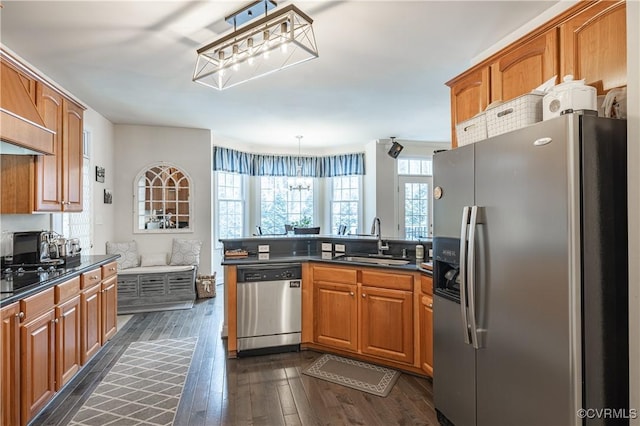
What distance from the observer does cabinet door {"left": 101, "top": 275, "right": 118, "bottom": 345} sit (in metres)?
3.23

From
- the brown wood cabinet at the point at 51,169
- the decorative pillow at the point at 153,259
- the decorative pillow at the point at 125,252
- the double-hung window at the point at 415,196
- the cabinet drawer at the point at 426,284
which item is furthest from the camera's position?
the double-hung window at the point at 415,196

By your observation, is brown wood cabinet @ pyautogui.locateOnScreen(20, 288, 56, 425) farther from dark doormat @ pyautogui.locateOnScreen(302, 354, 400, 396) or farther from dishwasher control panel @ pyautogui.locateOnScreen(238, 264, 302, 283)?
dark doormat @ pyautogui.locateOnScreen(302, 354, 400, 396)

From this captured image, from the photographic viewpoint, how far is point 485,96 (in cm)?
261

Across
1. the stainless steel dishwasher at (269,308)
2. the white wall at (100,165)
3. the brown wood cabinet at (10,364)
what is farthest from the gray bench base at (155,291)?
the brown wood cabinet at (10,364)

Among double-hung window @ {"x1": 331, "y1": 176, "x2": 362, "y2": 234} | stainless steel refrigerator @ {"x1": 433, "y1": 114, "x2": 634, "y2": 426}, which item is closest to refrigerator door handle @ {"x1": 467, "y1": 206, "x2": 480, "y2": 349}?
stainless steel refrigerator @ {"x1": 433, "y1": 114, "x2": 634, "y2": 426}

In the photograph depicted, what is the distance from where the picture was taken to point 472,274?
1.80m

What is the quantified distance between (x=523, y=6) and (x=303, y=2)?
4.76 ft

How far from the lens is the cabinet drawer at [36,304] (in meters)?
2.01

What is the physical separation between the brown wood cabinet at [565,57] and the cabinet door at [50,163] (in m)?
3.39

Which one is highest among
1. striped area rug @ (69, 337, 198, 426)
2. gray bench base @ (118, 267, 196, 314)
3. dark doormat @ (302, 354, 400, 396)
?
gray bench base @ (118, 267, 196, 314)

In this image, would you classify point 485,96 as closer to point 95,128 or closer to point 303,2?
point 303,2

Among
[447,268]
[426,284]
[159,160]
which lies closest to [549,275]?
[447,268]

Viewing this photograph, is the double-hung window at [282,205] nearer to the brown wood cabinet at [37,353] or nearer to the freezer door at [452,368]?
the brown wood cabinet at [37,353]

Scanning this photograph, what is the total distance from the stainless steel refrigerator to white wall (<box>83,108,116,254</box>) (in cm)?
466
